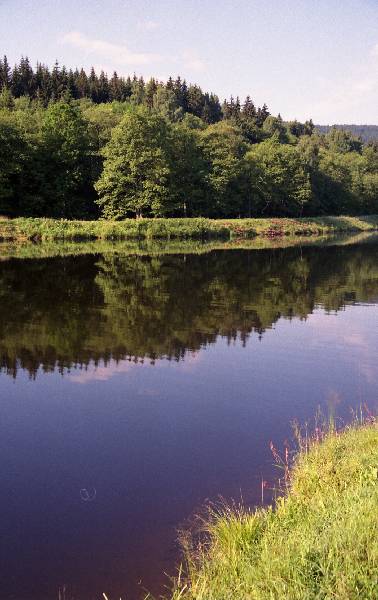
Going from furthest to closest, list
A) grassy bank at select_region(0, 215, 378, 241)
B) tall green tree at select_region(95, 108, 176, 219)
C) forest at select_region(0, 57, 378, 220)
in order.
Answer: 1. tall green tree at select_region(95, 108, 176, 219)
2. forest at select_region(0, 57, 378, 220)
3. grassy bank at select_region(0, 215, 378, 241)

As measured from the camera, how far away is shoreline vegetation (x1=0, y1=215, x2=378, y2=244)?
69.8 m

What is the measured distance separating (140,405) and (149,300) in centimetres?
1663

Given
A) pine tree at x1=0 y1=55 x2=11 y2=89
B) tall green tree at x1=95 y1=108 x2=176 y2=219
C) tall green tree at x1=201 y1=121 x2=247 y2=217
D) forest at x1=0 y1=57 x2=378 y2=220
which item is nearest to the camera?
forest at x1=0 y1=57 x2=378 y2=220

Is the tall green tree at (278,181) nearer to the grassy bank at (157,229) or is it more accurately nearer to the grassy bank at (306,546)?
the grassy bank at (157,229)

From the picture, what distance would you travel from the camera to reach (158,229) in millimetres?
81188

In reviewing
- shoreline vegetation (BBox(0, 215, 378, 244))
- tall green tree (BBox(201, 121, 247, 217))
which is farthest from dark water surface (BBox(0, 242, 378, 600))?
tall green tree (BBox(201, 121, 247, 217))

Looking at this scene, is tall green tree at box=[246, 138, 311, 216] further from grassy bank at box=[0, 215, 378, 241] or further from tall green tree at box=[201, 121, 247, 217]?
grassy bank at box=[0, 215, 378, 241]

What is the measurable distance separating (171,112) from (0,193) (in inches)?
4012

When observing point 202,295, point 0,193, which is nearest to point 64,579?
point 202,295

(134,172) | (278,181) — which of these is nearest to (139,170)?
(134,172)

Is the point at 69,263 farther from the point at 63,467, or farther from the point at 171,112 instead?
the point at 171,112

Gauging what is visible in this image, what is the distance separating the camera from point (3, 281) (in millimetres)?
37812

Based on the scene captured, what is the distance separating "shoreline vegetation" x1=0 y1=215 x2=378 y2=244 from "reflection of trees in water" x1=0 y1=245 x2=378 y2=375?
18.7 meters

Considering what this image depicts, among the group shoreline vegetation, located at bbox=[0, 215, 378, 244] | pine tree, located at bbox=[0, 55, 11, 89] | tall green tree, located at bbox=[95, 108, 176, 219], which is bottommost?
shoreline vegetation, located at bbox=[0, 215, 378, 244]
